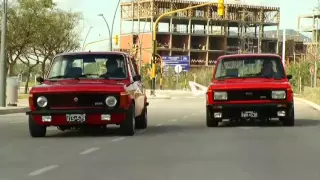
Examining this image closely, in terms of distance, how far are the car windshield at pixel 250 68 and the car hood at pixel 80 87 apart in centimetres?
490

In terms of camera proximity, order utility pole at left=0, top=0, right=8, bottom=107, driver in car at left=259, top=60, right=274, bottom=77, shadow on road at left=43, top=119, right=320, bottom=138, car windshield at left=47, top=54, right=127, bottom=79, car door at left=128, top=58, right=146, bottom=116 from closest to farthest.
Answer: car windshield at left=47, top=54, right=127, bottom=79, shadow on road at left=43, top=119, right=320, bottom=138, car door at left=128, top=58, right=146, bottom=116, driver in car at left=259, top=60, right=274, bottom=77, utility pole at left=0, top=0, right=8, bottom=107

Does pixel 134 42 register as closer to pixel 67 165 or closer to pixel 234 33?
pixel 234 33

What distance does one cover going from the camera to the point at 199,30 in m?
113

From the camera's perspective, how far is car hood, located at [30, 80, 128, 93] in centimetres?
1496

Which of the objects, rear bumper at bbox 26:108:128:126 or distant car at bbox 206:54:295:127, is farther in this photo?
distant car at bbox 206:54:295:127

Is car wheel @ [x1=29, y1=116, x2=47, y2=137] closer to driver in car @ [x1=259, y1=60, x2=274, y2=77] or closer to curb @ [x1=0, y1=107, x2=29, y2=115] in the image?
driver in car @ [x1=259, y1=60, x2=274, y2=77]

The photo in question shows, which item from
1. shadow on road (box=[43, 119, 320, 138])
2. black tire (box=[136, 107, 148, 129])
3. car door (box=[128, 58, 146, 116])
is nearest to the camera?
shadow on road (box=[43, 119, 320, 138])

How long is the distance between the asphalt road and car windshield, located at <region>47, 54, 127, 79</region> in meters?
1.36

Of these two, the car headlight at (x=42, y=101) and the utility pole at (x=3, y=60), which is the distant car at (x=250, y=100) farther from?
the utility pole at (x=3, y=60)

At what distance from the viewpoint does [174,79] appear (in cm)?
9269

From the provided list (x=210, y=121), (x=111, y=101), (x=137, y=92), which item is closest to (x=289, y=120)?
(x=210, y=121)

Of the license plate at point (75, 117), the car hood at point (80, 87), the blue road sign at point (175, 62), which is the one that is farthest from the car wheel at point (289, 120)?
the blue road sign at point (175, 62)

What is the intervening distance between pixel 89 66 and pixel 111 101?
6.10 ft

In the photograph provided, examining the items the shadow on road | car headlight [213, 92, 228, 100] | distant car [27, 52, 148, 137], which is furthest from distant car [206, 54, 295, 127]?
distant car [27, 52, 148, 137]
